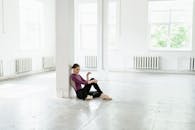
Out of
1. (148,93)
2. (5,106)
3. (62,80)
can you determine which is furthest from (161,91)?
(5,106)

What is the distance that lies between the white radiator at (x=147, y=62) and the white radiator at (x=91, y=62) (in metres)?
1.75

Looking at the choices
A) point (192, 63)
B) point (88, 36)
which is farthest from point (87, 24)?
point (192, 63)

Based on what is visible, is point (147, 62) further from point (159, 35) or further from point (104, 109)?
point (104, 109)

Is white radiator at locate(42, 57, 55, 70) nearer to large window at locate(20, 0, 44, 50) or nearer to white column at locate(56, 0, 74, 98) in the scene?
large window at locate(20, 0, 44, 50)

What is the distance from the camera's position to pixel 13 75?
9.12m

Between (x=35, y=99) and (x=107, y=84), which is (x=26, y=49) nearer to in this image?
(x=107, y=84)

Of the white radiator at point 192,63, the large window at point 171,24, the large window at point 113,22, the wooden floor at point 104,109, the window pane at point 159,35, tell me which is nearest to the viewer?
the wooden floor at point 104,109

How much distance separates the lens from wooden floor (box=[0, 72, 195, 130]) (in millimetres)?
3941

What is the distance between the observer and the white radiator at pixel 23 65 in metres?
9.23

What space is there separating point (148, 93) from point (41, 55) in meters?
5.67

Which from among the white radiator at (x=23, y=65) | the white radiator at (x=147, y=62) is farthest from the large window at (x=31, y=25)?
the white radiator at (x=147, y=62)

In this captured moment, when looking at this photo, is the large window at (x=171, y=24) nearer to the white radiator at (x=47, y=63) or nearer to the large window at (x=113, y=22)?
the large window at (x=113, y=22)

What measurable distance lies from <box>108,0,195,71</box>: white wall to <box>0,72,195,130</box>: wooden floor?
3.28m

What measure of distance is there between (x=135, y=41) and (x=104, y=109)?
639cm
